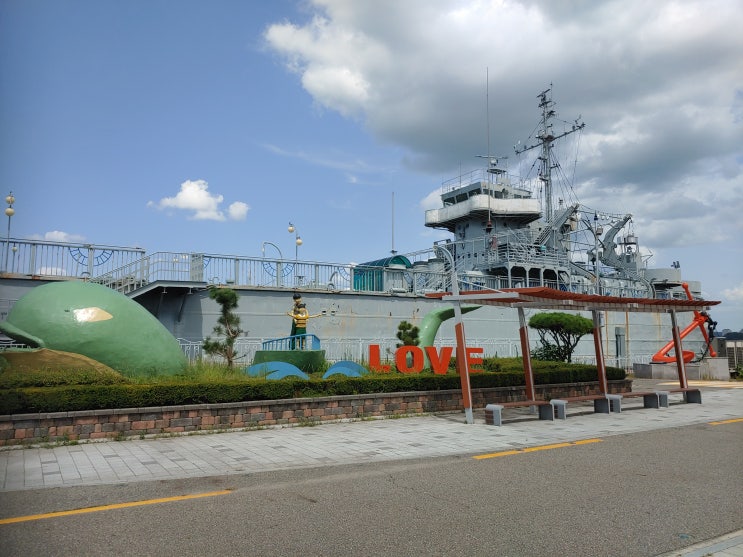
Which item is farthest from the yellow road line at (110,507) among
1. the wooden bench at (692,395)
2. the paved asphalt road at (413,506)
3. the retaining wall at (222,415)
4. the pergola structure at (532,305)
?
the wooden bench at (692,395)

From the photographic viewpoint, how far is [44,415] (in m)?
9.64

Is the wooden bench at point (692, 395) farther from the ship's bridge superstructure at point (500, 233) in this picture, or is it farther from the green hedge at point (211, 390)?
the ship's bridge superstructure at point (500, 233)

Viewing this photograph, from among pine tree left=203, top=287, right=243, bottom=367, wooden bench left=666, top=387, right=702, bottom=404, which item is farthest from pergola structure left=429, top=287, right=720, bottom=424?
pine tree left=203, top=287, right=243, bottom=367

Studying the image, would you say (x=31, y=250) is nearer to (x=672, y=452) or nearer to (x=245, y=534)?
(x=245, y=534)

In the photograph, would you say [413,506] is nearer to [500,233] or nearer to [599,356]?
[599,356]

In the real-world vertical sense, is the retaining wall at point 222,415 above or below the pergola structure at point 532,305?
below

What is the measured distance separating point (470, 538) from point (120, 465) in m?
5.53

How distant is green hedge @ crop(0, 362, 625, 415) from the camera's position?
9688 millimetres

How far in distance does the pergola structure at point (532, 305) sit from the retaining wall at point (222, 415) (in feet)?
4.73

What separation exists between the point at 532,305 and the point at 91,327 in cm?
1022

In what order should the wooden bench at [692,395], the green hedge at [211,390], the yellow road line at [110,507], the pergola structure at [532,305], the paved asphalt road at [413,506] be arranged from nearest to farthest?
the paved asphalt road at [413,506]
the yellow road line at [110,507]
the green hedge at [211,390]
the pergola structure at [532,305]
the wooden bench at [692,395]

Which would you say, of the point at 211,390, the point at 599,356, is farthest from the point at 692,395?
the point at 211,390

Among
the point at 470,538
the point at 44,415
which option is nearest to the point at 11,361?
the point at 44,415

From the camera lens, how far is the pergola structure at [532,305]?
41.8 feet
